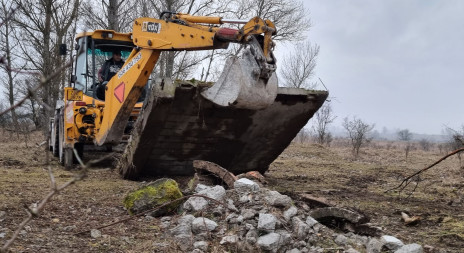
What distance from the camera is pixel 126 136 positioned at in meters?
7.48

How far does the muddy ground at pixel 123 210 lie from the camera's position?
12.8ft

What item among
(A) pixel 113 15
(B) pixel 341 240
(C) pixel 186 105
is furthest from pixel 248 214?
(A) pixel 113 15

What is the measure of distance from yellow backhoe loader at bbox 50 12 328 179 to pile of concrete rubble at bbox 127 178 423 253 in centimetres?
130

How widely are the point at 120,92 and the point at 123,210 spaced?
7.07 feet

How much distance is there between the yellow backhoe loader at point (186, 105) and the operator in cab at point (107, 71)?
1.6 inches

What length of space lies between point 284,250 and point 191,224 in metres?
0.86

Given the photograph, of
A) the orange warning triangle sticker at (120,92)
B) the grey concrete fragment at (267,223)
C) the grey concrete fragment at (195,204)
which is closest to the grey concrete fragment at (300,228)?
the grey concrete fragment at (267,223)

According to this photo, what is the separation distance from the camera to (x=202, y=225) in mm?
4074

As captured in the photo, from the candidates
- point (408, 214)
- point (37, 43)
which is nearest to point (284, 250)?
point (408, 214)

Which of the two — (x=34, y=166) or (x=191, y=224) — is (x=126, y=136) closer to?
(x=34, y=166)

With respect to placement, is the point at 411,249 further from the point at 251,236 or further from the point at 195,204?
the point at 195,204

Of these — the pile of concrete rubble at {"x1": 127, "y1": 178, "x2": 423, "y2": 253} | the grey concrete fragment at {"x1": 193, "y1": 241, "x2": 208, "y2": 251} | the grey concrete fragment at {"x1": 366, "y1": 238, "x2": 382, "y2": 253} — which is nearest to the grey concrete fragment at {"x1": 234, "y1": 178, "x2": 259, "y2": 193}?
the pile of concrete rubble at {"x1": 127, "y1": 178, "x2": 423, "y2": 253}

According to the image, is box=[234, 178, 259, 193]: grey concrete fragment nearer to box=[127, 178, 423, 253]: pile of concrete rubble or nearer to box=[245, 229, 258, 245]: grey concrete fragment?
box=[127, 178, 423, 253]: pile of concrete rubble

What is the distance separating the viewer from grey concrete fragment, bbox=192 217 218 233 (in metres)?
4.06
